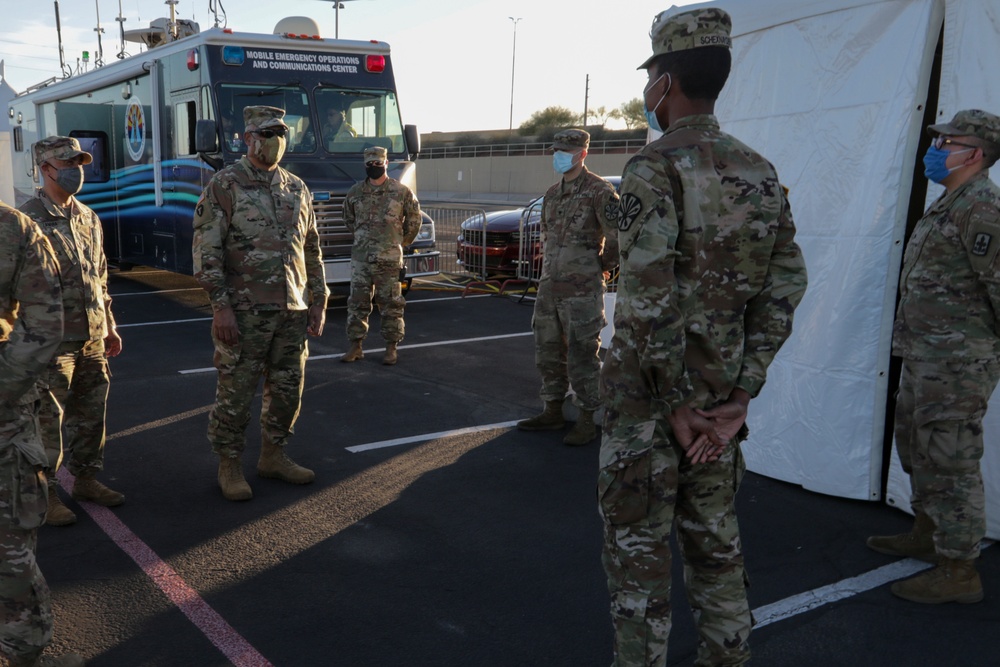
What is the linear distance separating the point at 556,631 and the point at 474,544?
3.04ft

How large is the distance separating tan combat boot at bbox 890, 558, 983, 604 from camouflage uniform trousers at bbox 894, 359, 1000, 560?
68 millimetres

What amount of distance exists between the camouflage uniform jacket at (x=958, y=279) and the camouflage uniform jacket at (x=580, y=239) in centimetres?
221

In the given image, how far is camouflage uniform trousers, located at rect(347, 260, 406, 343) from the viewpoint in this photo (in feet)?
27.5

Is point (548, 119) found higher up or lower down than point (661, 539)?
higher up

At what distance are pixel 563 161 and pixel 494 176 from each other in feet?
142

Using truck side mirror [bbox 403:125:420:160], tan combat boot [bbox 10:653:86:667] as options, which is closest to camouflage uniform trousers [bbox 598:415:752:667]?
tan combat boot [bbox 10:653:86:667]

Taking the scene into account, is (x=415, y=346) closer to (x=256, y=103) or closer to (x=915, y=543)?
(x=256, y=103)

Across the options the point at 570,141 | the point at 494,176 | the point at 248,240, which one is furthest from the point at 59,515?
the point at 494,176

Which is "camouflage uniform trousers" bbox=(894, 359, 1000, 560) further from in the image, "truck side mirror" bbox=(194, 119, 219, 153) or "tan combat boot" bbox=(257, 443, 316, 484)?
"truck side mirror" bbox=(194, 119, 219, 153)

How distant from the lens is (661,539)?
2.50 m

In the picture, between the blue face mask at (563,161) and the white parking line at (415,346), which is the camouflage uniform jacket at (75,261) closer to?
the blue face mask at (563,161)

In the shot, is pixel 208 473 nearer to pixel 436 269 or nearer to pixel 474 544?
pixel 474 544

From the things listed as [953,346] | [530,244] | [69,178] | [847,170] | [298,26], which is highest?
[298,26]

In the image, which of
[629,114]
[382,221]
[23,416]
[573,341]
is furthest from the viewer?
[629,114]
